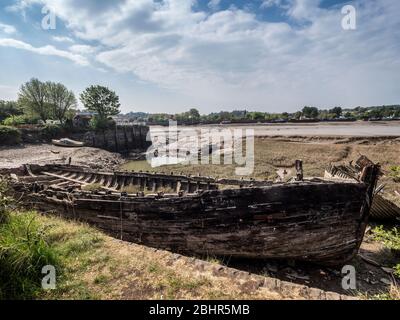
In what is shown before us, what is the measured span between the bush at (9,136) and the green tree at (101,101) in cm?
1466

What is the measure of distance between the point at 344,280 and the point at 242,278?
3.79 metres

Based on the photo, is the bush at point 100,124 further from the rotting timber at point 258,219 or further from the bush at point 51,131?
the rotting timber at point 258,219

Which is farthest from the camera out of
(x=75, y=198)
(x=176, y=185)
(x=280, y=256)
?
(x=176, y=185)

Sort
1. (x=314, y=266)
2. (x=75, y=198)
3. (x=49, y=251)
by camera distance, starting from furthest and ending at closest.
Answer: (x=75, y=198), (x=314, y=266), (x=49, y=251)

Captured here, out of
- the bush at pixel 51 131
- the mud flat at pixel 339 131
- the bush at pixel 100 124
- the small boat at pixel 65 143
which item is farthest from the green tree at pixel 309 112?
the bush at pixel 51 131

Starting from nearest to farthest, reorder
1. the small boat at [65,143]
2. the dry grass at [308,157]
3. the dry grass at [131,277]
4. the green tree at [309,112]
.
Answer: the dry grass at [131,277] < the dry grass at [308,157] < the small boat at [65,143] < the green tree at [309,112]

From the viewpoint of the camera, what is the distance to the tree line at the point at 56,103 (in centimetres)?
3988

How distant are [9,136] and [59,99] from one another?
46.4 feet

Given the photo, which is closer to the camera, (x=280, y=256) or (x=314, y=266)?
(x=280, y=256)

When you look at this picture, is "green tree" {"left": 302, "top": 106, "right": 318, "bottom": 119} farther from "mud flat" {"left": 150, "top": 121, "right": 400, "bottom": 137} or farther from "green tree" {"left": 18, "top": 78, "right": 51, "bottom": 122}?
"green tree" {"left": 18, "top": 78, "right": 51, "bottom": 122}

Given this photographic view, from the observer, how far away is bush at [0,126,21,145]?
98.2ft

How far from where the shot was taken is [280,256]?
21.5 ft

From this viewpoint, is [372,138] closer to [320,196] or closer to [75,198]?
[320,196]
